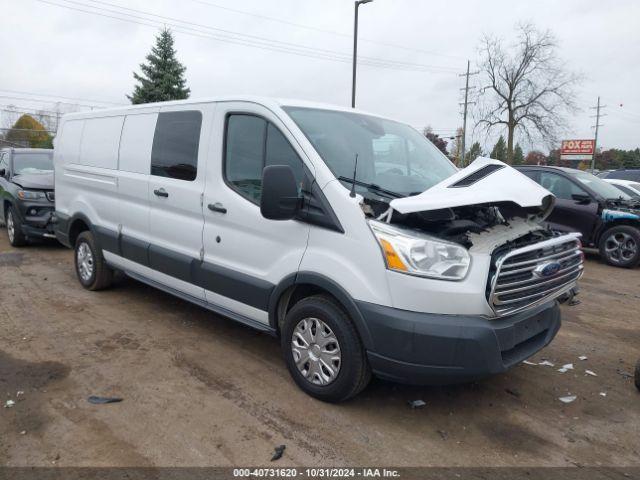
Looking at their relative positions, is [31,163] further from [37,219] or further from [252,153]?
[252,153]

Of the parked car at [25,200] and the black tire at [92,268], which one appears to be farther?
the parked car at [25,200]

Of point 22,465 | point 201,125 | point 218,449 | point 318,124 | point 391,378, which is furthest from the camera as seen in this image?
point 201,125

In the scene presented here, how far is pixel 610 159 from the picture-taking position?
81.1m

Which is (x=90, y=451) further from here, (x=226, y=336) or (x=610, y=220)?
(x=610, y=220)

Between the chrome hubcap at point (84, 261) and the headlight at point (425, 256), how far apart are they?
4353 millimetres

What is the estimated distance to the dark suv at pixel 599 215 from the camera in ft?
28.1

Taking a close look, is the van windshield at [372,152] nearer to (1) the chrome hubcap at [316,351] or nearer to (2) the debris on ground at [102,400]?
(1) the chrome hubcap at [316,351]

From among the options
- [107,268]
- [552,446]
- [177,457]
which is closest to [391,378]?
[552,446]

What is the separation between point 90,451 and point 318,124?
8.82 ft

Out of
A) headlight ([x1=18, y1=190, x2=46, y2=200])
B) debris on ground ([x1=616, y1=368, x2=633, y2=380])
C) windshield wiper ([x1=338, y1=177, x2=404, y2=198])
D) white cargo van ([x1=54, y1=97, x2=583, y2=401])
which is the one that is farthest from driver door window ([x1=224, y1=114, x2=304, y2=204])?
headlight ([x1=18, y1=190, x2=46, y2=200])

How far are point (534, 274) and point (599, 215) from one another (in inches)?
260

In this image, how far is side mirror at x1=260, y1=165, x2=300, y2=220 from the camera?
3240 millimetres

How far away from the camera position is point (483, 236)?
10.5ft

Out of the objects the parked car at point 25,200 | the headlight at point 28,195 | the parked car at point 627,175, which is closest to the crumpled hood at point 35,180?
the parked car at point 25,200
